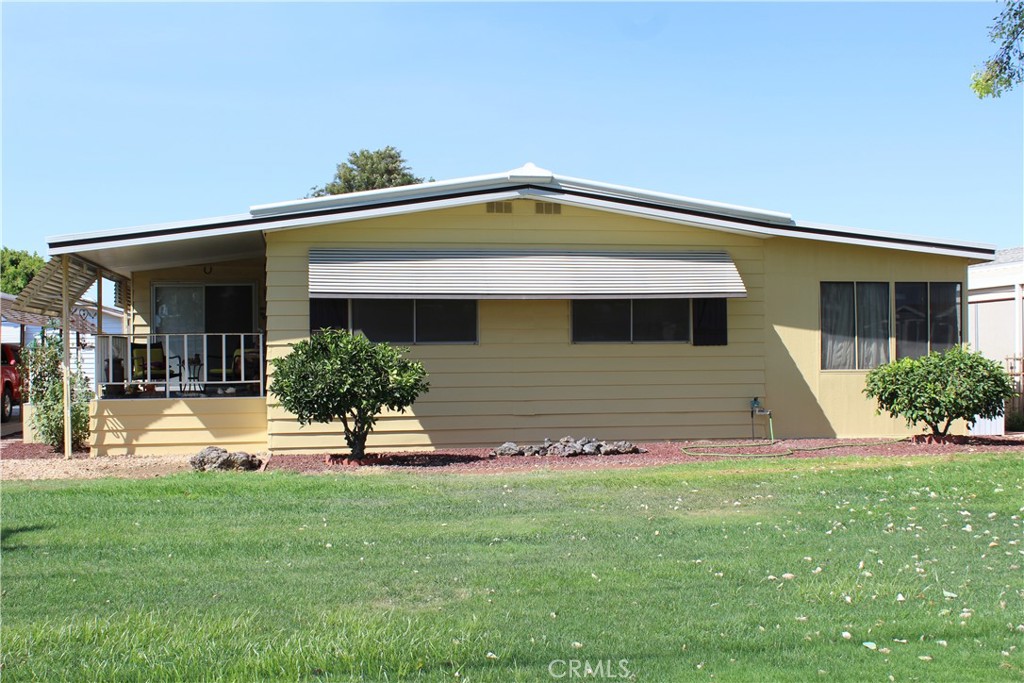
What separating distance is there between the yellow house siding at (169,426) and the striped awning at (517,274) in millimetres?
2240

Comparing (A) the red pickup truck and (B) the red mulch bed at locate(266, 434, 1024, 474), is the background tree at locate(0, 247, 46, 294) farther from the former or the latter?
(B) the red mulch bed at locate(266, 434, 1024, 474)

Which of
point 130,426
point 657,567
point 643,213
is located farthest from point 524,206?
point 657,567

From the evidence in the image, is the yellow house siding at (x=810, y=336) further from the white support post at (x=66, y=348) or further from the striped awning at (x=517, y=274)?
the white support post at (x=66, y=348)

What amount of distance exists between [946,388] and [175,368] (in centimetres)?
1094

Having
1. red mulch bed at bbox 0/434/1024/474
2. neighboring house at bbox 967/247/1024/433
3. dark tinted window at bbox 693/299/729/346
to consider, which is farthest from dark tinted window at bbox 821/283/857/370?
neighboring house at bbox 967/247/1024/433

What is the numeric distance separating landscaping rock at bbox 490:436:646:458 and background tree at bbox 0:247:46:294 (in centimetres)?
2992

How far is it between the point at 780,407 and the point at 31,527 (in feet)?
34.7

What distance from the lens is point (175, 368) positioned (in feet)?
50.0

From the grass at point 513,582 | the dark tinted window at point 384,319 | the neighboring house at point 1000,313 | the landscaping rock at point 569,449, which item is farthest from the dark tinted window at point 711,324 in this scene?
the neighboring house at point 1000,313

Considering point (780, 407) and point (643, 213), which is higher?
point (643, 213)

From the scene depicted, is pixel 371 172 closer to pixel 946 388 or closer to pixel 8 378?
pixel 8 378

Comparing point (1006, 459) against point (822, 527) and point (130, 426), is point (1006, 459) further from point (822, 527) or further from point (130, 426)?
point (130, 426)

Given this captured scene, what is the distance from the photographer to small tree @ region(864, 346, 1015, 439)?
13094 millimetres

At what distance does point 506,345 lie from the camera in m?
14.4
